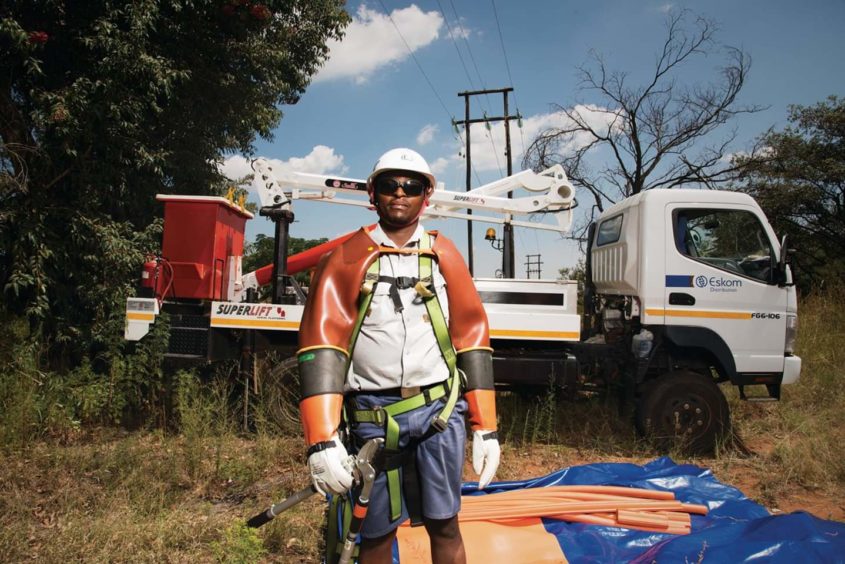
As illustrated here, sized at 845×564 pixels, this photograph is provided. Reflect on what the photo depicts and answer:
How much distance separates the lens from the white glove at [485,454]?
2.31 meters

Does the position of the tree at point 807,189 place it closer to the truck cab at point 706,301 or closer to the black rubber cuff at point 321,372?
the truck cab at point 706,301

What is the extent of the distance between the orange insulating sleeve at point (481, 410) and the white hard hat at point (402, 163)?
96cm

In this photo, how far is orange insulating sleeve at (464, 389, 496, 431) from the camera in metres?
2.35

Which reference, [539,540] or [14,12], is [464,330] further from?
[14,12]

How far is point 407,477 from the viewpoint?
2.26 meters

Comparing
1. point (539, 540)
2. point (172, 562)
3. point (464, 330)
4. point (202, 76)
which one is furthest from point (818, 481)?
point (202, 76)

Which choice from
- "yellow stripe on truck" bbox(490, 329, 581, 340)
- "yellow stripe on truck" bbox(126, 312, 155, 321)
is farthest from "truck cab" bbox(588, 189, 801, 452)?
"yellow stripe on truck" bbox(126, 312, 155, 321)

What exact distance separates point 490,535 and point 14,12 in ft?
26.4

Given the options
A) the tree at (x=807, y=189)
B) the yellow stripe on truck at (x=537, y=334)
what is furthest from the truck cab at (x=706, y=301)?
the tree at (x=807, y=189)

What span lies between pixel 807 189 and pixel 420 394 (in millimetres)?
16220

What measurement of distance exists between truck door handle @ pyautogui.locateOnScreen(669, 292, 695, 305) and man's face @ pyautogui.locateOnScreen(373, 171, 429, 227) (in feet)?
12.9

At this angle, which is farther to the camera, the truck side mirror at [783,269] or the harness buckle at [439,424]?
the truck side mirror at [783,269]

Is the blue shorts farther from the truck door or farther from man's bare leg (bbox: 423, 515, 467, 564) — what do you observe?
the truck door

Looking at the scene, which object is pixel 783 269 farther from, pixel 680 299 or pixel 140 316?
pixel 140 316
